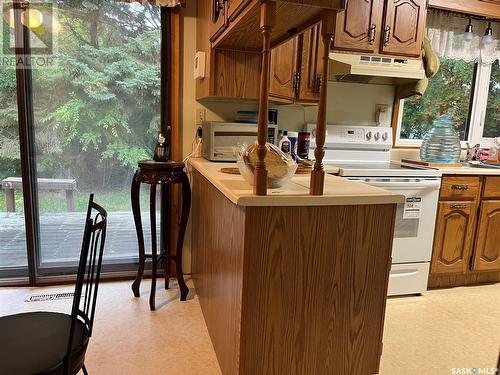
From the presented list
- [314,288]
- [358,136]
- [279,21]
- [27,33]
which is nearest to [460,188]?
[358,136]

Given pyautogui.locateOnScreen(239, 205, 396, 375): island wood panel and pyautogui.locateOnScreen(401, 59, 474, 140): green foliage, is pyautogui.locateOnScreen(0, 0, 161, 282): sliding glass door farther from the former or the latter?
pyautogui.locateOnScreen(401, 59, 474, 140): green foliage

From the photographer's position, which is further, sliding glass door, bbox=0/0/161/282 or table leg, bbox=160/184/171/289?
table leg, bbox=160/184/171/289

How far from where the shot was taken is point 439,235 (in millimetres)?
2787

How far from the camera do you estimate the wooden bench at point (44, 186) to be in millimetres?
2605

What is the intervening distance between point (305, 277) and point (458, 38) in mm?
2911

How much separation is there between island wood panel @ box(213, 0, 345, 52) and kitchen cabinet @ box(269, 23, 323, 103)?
9.6 inches

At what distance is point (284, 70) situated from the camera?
8.16 ft

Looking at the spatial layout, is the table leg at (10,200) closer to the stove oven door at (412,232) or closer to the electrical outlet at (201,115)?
the electrical outlet at (201,115)

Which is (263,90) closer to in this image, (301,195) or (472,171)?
(301,195)

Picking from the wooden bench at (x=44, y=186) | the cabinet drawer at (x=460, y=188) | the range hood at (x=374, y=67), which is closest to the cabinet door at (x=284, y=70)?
the range hood at (x=374, y=67)

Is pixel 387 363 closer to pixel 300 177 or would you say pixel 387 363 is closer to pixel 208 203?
pixel 300 177

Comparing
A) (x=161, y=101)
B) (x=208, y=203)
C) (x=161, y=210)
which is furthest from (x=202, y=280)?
(x=161, y=101)

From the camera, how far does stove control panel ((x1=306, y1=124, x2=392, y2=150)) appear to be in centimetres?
307

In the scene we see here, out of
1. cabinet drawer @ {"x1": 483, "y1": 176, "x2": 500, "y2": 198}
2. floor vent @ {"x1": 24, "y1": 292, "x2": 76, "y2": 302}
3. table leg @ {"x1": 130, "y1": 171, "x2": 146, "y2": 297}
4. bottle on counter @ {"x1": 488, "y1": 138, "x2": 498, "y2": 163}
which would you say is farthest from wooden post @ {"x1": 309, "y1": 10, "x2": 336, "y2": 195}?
bottle on counter @ {"x1": 488, "y1": 138, "x2": 498, "y2": 163}
